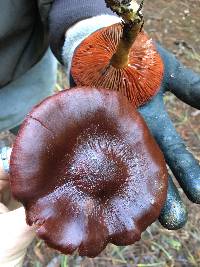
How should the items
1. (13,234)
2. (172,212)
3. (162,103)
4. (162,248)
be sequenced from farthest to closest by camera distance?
(162,248)
(162,103)
(172,212)
(13,234)

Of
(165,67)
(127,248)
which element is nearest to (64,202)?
(165,67)

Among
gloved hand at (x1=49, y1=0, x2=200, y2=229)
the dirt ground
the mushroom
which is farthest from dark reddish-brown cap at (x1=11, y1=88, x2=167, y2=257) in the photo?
the dirt ground

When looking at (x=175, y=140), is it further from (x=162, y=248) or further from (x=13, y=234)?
(x=162, y=248)

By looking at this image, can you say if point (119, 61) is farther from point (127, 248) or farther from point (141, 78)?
point (127, 248)

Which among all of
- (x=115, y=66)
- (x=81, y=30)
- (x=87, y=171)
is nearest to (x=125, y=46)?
(x=115, y=66)

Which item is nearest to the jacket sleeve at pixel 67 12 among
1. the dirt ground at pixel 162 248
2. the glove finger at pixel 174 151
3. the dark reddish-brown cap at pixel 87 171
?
the glove finger at pixel 174 151

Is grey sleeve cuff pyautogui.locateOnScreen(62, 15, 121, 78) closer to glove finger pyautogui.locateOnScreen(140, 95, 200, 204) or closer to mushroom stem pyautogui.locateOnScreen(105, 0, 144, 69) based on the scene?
mushroom stem pyautogui.locateOnScreen(105, 0, 144, 69)
